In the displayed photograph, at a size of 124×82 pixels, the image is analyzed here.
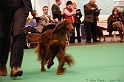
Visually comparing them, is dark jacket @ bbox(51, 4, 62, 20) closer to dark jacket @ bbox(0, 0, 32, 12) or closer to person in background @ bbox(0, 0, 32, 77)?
person in background @ bbox(0, 0, 32, 77)

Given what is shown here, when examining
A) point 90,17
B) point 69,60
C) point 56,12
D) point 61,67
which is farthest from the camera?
point 90,17

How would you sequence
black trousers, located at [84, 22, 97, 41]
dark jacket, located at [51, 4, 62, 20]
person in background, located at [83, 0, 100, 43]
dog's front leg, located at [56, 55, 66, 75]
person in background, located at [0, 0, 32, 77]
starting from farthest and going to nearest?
1. black trousers, located at [84, 22, 97, 41]
2. person in background, located at [83, 0, 100, 43]
3. dark jacket, located at [51, 4, 62, 20]
4. dog's front leg, located at [56, 55, 66, 75]
5. person in background, located at [0, 0, 32, 77]

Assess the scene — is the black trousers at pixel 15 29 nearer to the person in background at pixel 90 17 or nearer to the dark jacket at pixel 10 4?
the dark jacket at pixel 10 4

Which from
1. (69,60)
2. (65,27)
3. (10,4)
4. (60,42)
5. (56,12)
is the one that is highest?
(10,4)

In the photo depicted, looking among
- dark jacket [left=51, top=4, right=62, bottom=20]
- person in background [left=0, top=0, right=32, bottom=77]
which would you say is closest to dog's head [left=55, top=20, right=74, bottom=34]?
person in background [left=0, top=0, right=32, bottom=77]

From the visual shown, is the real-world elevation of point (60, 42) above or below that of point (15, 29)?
below

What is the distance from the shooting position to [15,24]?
320 cm

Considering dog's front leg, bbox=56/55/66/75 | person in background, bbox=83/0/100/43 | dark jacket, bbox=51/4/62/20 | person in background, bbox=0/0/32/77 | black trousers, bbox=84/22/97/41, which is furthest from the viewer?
black trousers, bbox=84/22/97/41

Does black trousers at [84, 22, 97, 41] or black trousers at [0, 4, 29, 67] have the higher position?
black trousers at [0, 4, 29, 67]

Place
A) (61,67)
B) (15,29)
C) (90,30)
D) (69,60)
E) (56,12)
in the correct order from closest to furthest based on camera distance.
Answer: (15,29) → (61,67) → (69,60) → (56,12) → (90,30)

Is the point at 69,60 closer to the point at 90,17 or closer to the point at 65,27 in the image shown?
the point at 65,27

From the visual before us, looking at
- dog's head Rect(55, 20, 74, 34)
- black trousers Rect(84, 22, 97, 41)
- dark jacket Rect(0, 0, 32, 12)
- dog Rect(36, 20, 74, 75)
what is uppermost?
dark jacket Rect(0, 0, 32, 12)

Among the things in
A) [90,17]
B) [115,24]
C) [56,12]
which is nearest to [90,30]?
[90,17]

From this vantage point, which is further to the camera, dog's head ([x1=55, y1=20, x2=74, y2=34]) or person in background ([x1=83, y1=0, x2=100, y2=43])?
person in background ([x1=83, y1=0, x2=100, y2=43])
